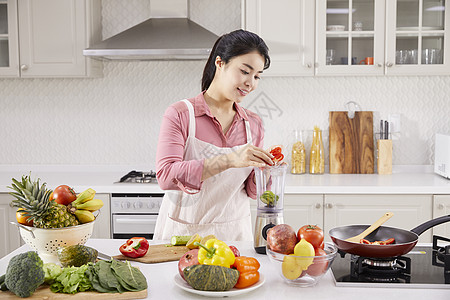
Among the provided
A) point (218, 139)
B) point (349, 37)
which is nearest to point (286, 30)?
point (349, 37)

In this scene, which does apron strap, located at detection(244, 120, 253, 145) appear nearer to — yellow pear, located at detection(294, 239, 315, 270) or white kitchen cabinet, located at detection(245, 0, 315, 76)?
yellow pear, located at detection(294, 239, 315, 270)

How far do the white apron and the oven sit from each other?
92 centimetres

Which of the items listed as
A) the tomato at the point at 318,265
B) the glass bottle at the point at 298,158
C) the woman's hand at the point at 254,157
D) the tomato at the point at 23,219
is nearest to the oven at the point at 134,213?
the glass bottle at the point at 298,158

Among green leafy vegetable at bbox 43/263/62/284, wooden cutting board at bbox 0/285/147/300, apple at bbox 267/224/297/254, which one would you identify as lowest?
wooden cutting board at bbox 0/285/147/300

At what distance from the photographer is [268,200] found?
5.93 feet

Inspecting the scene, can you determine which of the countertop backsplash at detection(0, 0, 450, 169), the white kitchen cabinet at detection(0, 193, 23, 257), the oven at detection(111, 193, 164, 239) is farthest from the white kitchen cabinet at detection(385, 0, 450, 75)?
the white kitchen cabinet at detection(0, 193, 23, 257)

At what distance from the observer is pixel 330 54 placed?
343cm

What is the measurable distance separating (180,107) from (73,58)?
1.54m

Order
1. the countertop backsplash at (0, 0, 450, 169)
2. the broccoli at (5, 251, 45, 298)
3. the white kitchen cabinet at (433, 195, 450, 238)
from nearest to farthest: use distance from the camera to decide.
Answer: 1. the broccoli at (5, 251, 45, 298)
2. the white kitchen cabinet at (433, 195, 450, 238)
3. the countertop backsplash at (0, 0, 450, 169)

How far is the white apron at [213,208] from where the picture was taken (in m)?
2.27

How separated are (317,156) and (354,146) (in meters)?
0.28

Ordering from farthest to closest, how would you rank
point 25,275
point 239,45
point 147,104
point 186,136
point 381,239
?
point 147,104 → point 186,136 → point 239,45 → point 381,239 → point 25,275

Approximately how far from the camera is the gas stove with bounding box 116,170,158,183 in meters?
3.34

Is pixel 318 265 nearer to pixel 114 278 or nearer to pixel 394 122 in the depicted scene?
pixel 114 278
